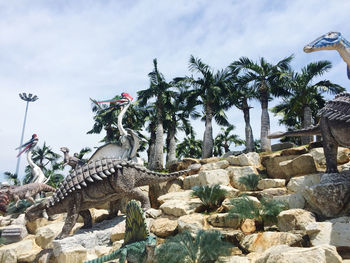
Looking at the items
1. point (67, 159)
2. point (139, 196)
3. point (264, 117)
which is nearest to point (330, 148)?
point (139, 196)

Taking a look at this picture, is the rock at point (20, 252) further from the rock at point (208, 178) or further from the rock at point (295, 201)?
the rock at point (295, 201)

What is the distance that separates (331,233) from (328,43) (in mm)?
4126

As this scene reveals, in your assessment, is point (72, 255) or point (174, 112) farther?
point (174, 112)

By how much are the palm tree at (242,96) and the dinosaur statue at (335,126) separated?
1203 centimetres

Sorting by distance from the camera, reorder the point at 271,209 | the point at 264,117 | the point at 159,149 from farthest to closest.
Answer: the point at 159,149 < the point at 264,117 < the point at 271,209

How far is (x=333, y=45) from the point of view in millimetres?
6113

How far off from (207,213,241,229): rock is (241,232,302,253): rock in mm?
624

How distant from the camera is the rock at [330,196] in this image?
4746 mm

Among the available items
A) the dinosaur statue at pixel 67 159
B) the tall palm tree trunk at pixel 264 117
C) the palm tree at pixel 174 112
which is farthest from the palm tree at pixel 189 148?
the dinosaur statue at pixel 67 159

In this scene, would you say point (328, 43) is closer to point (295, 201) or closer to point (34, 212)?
point (295, 201)

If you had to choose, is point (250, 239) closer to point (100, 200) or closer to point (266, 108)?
point (100, 200)

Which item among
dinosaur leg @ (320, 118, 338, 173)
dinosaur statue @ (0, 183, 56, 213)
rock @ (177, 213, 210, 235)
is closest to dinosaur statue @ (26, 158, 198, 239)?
rock @ (177, 213, 210, 235)

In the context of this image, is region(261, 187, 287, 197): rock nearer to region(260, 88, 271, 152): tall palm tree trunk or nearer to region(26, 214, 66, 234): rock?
region(26, 214, 66, 234): rock

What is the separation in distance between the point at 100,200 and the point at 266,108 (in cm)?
1302
